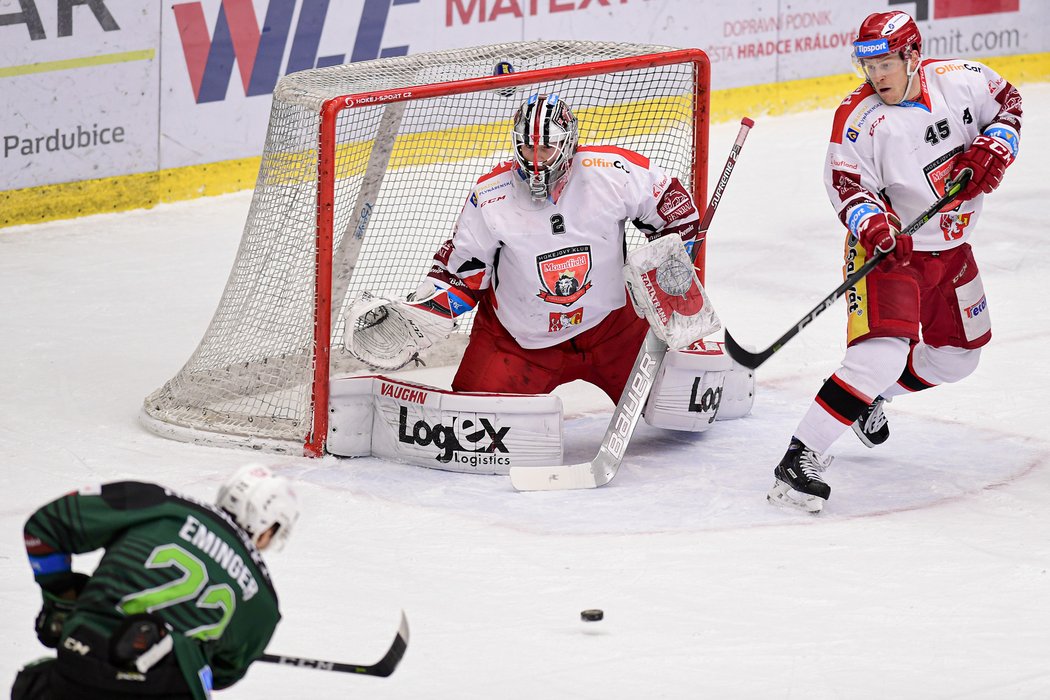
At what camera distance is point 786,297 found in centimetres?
645

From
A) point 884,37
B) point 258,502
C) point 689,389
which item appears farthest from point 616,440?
point 258,502

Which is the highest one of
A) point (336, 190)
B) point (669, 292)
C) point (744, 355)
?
point (336, 190)

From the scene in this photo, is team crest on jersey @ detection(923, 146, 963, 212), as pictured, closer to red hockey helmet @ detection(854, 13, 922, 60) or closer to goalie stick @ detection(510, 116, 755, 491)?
red hockey helmet @ detection(854, 13, 922, 60)

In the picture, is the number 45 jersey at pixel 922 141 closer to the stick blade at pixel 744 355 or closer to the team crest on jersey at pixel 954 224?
the team crest on jersey at pixel 954 224

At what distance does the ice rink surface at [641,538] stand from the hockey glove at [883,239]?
67 centimetres

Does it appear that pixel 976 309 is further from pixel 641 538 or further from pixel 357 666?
pixel 357 666

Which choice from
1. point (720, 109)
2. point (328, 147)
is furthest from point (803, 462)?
point (720, 109)

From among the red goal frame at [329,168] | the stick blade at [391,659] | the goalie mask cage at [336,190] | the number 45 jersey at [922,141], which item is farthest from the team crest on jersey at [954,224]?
the stick blade at [391,659]

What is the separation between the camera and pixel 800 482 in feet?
14.0

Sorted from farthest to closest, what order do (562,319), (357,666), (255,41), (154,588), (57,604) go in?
(255,41), (562,319), (357,666), (57,604), (154,588)

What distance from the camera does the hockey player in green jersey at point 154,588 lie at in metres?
2.38

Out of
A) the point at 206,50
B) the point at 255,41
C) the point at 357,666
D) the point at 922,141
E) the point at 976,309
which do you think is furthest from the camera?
the point at 255,41

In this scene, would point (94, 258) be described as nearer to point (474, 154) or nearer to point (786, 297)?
point (474, 154)

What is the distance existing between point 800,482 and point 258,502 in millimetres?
2076
